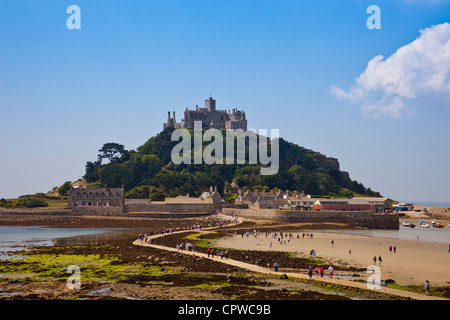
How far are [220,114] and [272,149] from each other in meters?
32.9

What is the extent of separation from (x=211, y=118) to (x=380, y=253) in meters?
120

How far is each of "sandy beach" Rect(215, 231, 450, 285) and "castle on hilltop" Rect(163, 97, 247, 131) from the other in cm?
10045

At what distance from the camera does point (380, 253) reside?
3422 cm

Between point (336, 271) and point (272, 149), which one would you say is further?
point (272, 149)

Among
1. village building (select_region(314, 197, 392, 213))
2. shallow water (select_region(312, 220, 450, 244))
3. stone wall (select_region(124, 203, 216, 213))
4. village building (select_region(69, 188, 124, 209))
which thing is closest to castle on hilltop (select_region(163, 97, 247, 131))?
village building (select_region(69, 188, 124, 209))

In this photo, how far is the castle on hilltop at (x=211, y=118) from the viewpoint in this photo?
145375mm

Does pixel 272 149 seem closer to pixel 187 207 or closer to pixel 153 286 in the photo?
pixel 187 207

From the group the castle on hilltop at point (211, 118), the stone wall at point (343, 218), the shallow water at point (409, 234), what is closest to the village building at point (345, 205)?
the stone wall at point (343, 218)

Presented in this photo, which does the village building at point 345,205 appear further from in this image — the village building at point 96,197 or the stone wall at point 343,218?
the village building at point 96,197

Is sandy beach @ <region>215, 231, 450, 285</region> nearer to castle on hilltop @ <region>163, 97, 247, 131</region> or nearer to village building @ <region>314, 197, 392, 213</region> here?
village building @ <region>314, 197, 392, 213</region>

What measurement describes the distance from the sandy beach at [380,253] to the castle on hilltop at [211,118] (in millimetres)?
100454

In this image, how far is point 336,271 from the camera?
25578 mm

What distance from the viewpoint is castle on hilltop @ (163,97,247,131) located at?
14538 centimetres
